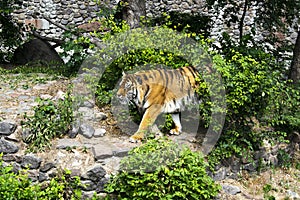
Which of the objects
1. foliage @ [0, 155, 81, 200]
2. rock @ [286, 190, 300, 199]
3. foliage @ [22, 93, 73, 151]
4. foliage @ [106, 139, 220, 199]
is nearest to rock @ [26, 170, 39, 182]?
foliage @ [0, 155, 81, 200]

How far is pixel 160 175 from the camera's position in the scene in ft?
17.7

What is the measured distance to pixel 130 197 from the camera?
5.43m

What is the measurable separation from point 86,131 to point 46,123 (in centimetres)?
53

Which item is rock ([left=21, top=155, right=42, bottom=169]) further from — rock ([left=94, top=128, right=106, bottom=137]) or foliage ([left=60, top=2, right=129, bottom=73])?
foliage ([left=60, top=2, right=129, bottom=73])

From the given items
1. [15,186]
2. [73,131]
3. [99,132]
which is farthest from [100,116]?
[15,186]

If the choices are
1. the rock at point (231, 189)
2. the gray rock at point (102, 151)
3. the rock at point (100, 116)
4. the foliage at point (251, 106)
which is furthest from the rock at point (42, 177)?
the rock at point (231, 189)

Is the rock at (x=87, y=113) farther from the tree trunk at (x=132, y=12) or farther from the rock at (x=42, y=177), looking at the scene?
the tree trunk at (x=132, y=12)

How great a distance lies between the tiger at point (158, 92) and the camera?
6.24m

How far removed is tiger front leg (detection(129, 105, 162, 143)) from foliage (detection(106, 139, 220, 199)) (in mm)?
514

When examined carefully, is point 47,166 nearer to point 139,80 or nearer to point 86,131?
point 86,131

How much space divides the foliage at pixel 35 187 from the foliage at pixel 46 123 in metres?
0.43

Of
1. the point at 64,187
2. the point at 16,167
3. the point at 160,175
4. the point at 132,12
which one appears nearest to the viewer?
the point at 160,175

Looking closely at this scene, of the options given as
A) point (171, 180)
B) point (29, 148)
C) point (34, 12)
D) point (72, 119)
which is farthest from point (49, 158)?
point (34, 12)

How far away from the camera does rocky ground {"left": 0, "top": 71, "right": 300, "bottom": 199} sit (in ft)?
19.1
